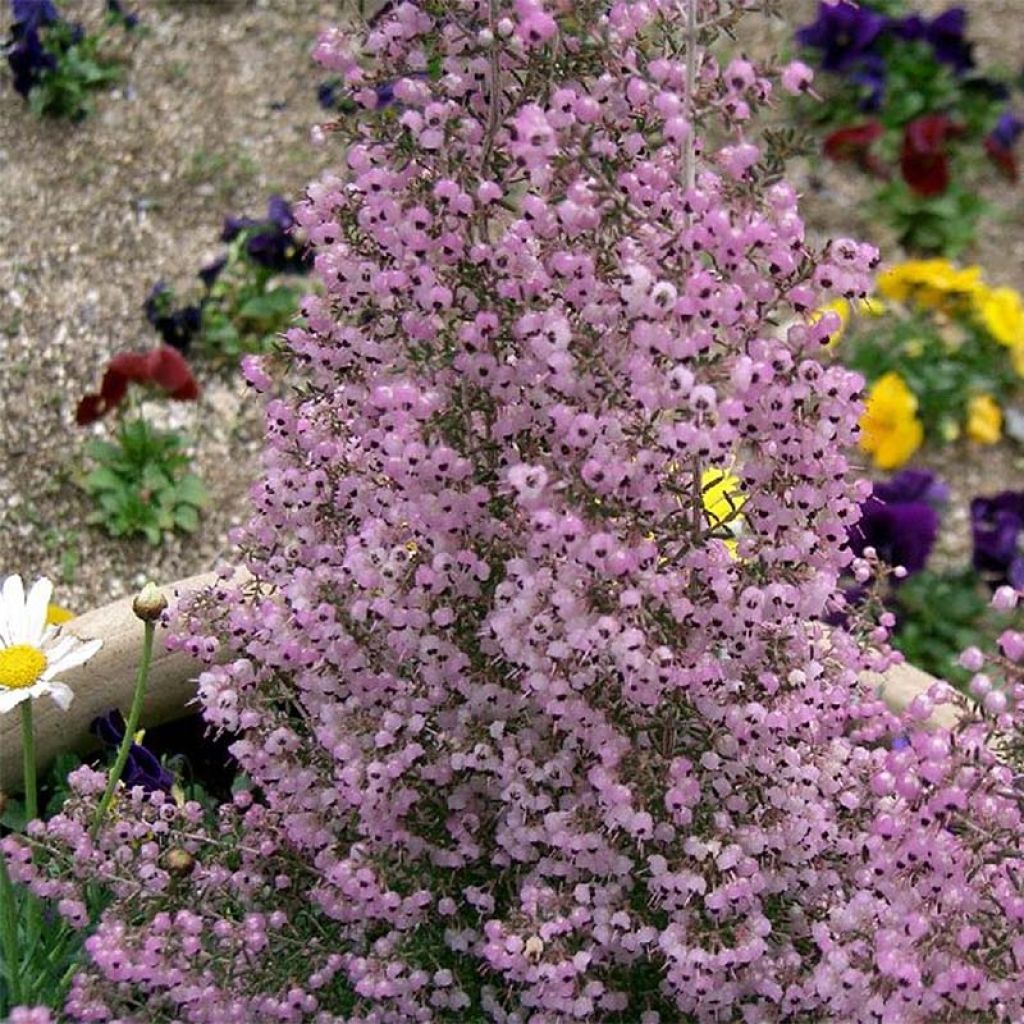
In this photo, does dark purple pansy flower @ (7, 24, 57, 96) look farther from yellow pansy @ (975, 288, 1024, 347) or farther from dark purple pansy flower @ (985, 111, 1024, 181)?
dark purple pansy flower @ (985, 111, 1024, 181)

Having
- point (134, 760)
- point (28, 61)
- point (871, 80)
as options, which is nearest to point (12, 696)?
point (134, 760)

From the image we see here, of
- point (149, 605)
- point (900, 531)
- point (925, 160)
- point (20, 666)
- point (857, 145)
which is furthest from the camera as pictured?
point (857, 145)

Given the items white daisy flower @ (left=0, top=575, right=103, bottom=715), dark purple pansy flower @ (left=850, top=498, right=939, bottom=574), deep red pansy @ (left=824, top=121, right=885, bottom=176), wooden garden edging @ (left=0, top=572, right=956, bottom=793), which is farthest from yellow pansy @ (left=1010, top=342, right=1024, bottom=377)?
white daisy flower @ (left=0, top=575, right=103, bottom=715)

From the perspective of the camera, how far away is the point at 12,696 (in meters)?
1.88

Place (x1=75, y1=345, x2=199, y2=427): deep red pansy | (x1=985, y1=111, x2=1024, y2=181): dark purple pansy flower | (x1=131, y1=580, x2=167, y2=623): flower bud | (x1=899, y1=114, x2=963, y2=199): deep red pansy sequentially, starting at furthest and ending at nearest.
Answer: (x1=985, y1=111, x2=1024, y2=181): dark purple pansy flower
(x1=899, y1=114, x2=963, y2=199): deep red pansy
(x1=75, y1=345, x2=199, y2=427): deep red pansy
(x1=131, y1=580, x2=167, y2=623): flower bud

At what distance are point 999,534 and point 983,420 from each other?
1.96ft

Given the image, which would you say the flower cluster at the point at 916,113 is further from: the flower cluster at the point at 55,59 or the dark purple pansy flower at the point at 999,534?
the flower cluster at the point at 55,59

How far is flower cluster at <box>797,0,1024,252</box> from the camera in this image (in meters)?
4.16

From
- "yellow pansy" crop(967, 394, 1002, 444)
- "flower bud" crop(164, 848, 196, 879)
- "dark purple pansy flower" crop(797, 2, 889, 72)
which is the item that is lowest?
"yellow pansy" crop(967, 394, 1002, 444)

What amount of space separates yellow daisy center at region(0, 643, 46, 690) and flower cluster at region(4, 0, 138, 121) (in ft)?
6.84

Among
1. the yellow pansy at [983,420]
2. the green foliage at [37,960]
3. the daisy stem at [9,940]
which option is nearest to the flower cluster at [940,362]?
the yellow pansy at [983,420]

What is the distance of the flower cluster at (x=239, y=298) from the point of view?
11.1ft

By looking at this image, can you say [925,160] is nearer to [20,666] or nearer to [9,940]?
[20,666]

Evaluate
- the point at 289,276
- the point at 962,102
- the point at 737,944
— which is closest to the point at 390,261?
the point at 737,944
